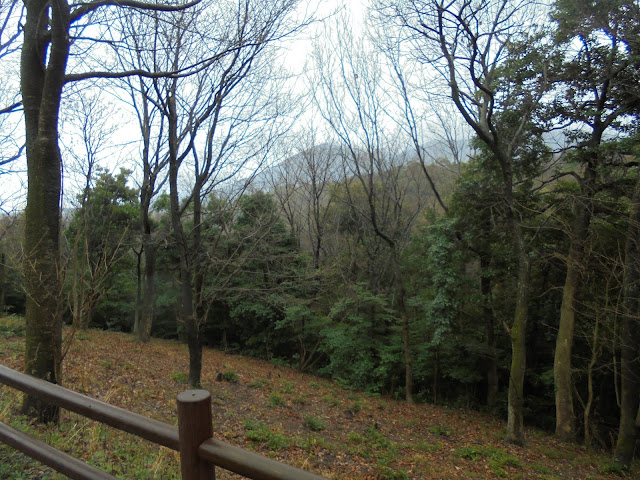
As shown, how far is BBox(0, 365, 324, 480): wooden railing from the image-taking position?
1617 mm

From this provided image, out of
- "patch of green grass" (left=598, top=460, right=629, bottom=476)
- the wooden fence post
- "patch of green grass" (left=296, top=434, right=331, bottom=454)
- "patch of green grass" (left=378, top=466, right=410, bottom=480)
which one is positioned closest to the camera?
the wooden fence post

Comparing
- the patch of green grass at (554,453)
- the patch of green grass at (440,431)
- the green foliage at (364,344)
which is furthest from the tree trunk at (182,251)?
the patch of green grass at (554,453)

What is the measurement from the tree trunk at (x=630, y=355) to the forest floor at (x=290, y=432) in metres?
0.71

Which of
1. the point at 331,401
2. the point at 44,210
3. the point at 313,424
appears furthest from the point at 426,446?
the point at 44,210

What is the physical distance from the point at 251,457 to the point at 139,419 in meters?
0.76

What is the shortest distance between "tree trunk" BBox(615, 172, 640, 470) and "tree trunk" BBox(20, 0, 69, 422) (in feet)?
35.8

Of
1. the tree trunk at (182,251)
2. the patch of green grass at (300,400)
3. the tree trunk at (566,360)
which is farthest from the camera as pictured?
the tree trunk at (566,360)

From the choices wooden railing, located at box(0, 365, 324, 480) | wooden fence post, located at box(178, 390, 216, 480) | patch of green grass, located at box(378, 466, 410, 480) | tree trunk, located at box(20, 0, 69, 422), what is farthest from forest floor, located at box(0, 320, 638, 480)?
wooden fence post, located at box(178, 390, 216, 480)

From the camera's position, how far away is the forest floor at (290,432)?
4.25 m

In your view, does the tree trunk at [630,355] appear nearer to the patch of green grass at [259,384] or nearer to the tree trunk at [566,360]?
the tree trunk at [566,360]

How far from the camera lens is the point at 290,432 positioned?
8.07m

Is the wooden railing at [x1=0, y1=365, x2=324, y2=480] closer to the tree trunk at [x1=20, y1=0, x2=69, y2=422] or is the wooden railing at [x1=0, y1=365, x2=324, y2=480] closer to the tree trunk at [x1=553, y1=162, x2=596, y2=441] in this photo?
the tree trunk at [x1=20, y1=0, x2=69, y2=422]

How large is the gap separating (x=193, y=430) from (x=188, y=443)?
7 cm

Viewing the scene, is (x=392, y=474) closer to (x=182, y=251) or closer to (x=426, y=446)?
(x=426, y=446)
